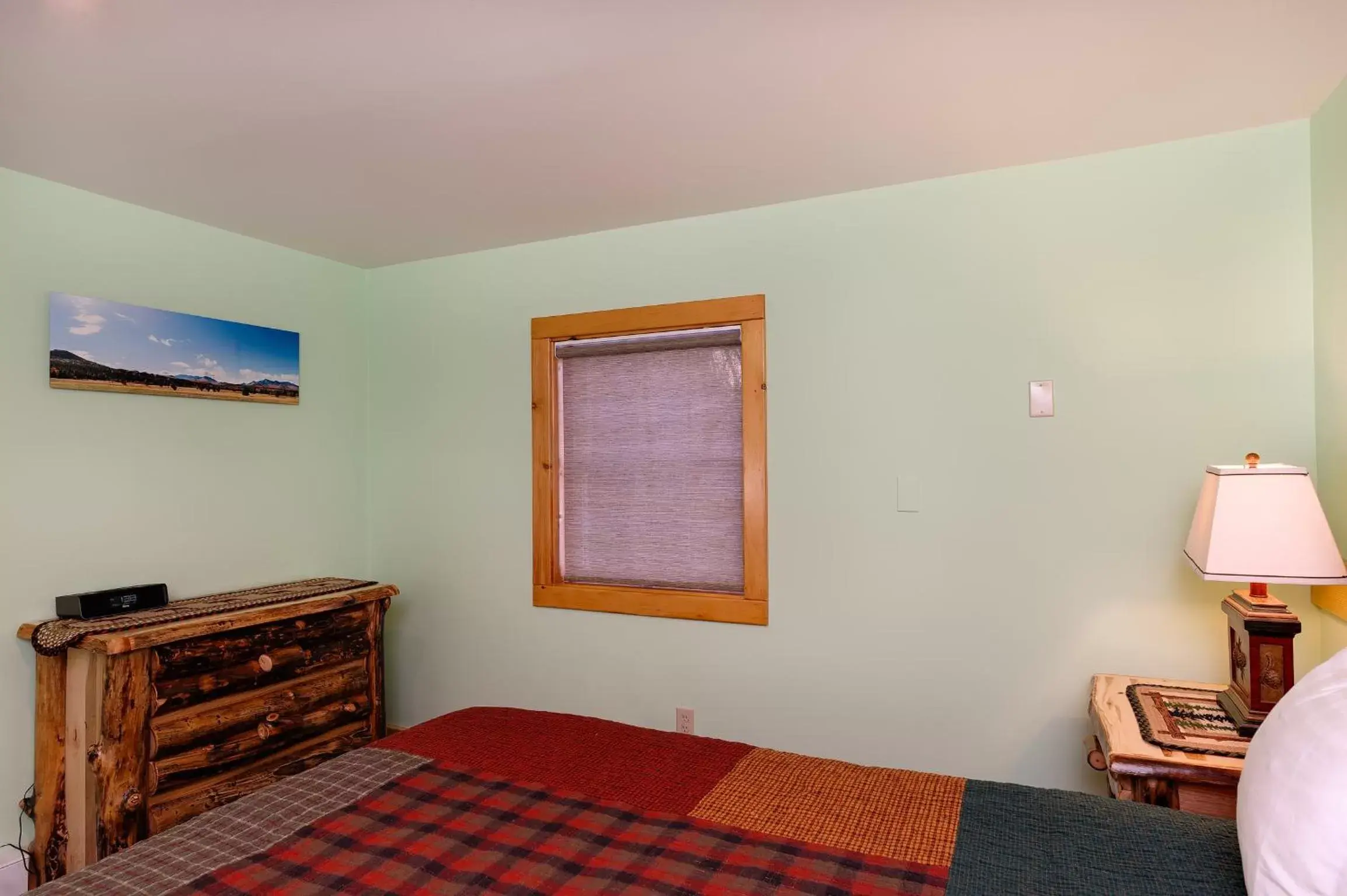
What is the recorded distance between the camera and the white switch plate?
8.76ft

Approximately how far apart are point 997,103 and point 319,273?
3089mm

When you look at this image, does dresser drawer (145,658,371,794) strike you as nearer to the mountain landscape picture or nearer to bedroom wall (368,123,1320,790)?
bedroom wall (368,123,1320,790)

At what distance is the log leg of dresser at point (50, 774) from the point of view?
8.48 ft

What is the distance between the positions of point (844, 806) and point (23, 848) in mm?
2791

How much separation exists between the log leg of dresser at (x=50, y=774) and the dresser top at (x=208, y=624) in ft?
0.52

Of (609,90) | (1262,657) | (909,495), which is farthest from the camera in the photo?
(909,495)

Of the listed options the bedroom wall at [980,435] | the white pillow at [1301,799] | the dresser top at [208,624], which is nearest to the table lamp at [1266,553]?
the bedroom wall at [980,435]

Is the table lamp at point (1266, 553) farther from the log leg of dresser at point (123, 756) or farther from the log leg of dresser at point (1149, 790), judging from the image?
the log leg of dresser at point (123, 756)

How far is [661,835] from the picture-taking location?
1.50 metres

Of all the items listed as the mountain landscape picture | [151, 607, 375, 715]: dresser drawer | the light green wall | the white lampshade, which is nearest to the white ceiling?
the light green wall


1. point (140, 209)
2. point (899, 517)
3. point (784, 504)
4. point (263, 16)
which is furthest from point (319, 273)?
point (899, 517)

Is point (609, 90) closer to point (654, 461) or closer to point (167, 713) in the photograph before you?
point (654, 461)

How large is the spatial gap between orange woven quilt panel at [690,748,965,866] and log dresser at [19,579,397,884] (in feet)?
6.58

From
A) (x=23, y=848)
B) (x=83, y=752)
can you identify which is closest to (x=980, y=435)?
(x=83, y=752)
